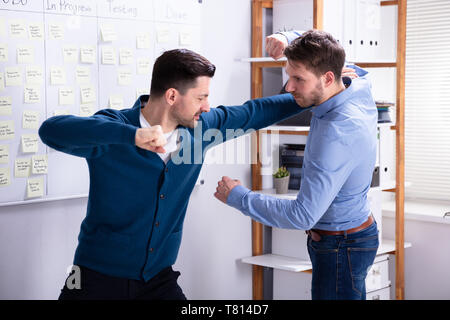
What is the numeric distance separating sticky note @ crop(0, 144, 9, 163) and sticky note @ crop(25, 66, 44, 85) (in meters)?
0.29

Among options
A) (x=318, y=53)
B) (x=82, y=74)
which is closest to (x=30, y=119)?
(x=82, y=74)

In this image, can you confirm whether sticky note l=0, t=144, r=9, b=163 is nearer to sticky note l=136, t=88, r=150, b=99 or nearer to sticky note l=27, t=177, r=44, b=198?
sticky note l=27, t=177, r=44, b=198

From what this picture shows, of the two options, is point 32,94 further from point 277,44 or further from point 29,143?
point 277,44

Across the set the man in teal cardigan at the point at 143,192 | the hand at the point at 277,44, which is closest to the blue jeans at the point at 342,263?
the man in teal cardigan at the point at 143,192

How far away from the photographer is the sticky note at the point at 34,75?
2658mm

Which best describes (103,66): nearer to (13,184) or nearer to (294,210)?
(13,184)

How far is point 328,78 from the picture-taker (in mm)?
2186

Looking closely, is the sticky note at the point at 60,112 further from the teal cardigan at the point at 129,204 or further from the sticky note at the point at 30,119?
the teal cardigan at the point at 129,204

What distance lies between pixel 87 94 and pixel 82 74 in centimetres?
9

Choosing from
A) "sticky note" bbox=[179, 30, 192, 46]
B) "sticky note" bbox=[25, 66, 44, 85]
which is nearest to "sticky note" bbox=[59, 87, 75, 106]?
"sticky note" bbox=[25, 66, 44, 85]

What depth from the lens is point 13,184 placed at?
2.66m

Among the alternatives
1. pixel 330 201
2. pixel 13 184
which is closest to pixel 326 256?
pixel 330 201

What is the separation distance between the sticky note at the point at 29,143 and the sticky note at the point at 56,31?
0.43 metres

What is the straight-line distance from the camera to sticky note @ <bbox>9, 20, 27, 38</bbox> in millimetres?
2590
